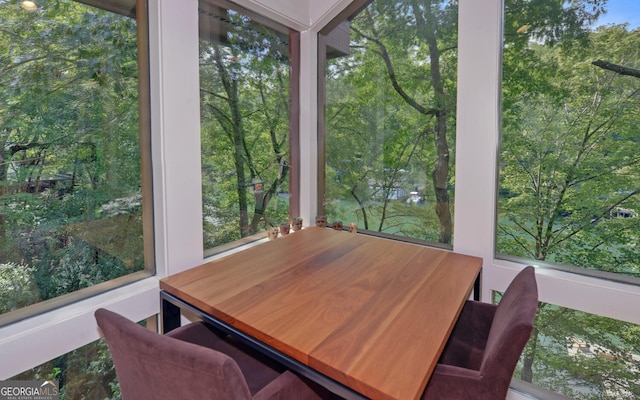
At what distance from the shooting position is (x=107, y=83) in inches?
60.5

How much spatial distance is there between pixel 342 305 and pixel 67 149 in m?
1.36

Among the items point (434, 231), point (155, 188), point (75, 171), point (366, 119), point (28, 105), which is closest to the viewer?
point (28, 105)

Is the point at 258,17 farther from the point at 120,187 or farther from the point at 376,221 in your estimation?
the point at 376,221

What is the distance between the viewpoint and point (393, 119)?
2.35m

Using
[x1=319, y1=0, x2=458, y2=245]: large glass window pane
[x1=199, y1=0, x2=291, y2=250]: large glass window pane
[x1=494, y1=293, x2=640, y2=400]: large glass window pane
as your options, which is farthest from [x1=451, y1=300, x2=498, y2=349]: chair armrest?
[x1=199, y1=0, x2=291, y2=250]: large glass window pane

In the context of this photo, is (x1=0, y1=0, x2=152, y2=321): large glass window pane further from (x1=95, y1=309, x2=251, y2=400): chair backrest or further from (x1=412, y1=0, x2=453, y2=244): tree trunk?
(x1=412, y1=0, x2=453, y2=244): tree trunk

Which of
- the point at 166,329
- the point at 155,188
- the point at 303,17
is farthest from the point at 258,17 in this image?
the point at 166,329

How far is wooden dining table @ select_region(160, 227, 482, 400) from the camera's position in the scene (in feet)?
3.05

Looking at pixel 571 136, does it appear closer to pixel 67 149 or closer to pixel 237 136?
pixel 237 136

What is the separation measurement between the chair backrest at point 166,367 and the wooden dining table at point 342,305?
0.94 ft

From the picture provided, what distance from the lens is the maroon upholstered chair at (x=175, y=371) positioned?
30.5 inches

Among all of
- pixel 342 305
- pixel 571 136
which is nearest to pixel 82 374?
pixel 342 305

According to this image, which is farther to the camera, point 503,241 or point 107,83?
point 503,241

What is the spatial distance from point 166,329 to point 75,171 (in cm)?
85
